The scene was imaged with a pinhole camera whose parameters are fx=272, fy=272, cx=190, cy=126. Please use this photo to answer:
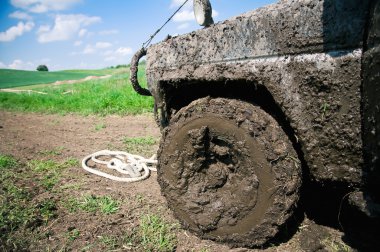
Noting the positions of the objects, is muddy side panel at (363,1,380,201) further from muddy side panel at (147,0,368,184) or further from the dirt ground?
the dirt ground

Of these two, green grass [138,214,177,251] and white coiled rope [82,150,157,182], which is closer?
green grass [138,214,177,251]

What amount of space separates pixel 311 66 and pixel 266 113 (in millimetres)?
385

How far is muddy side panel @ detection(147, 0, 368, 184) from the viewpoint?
1.27 m

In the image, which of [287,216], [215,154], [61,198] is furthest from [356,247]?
[61,198]

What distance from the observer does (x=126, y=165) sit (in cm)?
347

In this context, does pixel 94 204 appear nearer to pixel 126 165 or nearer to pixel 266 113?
pixel 126 165

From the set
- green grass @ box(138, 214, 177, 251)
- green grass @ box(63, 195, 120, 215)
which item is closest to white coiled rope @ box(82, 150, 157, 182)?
green grass @ box(63, 195, 120, 215)

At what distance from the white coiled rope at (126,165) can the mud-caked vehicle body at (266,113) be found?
1.28 metres

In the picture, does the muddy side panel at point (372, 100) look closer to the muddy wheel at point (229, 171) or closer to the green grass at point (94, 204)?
the muddy wheel at point (229, 171)

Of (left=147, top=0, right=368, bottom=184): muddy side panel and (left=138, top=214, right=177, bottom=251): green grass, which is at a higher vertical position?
(left=147, top=0, right=368, bottom=184): muddy side panel

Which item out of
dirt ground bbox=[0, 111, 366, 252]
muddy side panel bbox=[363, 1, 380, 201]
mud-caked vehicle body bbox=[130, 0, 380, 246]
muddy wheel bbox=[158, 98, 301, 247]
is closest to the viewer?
muddy side panel bbox=[363, 1, 380, 201]

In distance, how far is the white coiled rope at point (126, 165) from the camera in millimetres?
3252

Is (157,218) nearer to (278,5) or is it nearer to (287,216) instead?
(287,216)

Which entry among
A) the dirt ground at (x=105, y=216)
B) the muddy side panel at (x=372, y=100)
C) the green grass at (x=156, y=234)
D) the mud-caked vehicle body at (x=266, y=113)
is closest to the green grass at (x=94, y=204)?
the dirt ground at (x=105, y=216)
